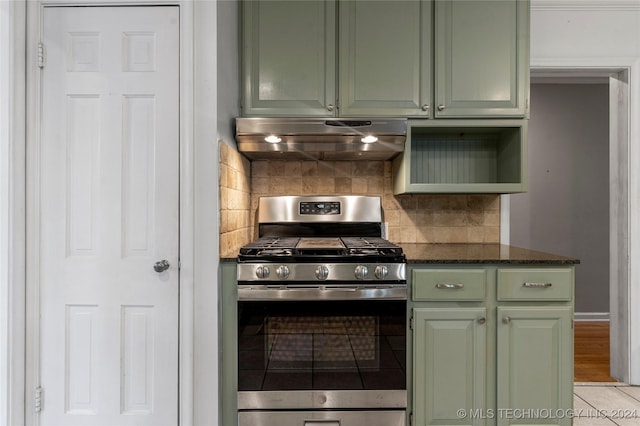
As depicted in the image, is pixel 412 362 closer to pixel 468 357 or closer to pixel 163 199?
pixel 468 357

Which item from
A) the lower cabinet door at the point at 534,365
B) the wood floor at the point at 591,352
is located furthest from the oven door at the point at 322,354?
the wood floor at the point at 591,352

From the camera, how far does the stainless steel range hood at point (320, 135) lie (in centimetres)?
197

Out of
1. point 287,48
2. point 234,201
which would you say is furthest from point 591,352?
point 287,48

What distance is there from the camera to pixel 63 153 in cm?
173

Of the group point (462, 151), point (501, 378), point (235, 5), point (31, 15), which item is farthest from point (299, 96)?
point (501, 378)

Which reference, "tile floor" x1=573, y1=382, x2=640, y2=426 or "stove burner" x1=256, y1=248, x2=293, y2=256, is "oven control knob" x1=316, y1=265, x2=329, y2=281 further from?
"tile floor" x1=573, y1=382, x2=640, y2=426

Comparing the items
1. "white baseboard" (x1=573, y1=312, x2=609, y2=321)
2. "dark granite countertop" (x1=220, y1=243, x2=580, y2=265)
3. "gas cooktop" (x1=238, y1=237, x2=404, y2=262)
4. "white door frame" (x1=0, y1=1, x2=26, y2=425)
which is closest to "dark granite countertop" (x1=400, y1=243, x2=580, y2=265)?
"dark granite countertop" (x1=220, y1=243, x2=580, y2=265)

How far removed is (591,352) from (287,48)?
126 inches

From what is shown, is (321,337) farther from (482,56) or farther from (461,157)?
(482,56)

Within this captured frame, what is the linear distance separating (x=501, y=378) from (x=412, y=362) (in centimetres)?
41

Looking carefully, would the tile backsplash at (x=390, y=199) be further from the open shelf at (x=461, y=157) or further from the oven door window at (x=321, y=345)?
the oven door window at (x=321, y=345)

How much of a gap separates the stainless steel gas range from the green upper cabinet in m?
0.83

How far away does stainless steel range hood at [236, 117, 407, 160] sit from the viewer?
1.97 m

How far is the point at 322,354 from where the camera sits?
5.77 feet
